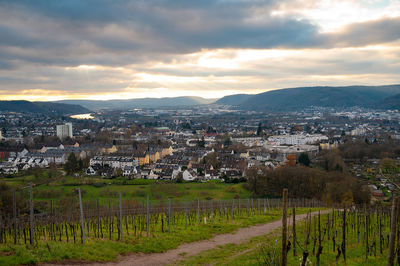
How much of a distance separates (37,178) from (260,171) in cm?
2944

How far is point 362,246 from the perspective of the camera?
1306 centimetres

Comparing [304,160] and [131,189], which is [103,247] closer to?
[131,189]

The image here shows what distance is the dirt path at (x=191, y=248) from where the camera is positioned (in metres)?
11.2

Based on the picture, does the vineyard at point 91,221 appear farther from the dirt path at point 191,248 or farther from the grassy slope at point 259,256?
the grassy slope at point 259,256

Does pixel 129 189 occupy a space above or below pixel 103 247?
below

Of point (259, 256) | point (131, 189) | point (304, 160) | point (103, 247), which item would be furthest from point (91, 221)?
point (304, 160)

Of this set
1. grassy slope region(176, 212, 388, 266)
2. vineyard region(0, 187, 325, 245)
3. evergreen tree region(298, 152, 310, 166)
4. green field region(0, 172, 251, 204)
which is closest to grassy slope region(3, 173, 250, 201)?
green field region(0, 172, 251, 204)

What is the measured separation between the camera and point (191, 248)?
44.2 ft

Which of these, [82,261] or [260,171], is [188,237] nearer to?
[82,261]

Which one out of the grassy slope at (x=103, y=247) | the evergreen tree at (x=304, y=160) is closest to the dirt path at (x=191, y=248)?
the grassy slope at (x=103, y=247)

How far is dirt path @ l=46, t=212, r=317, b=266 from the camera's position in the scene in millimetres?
11189

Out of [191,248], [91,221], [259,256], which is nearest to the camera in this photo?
[259,256]

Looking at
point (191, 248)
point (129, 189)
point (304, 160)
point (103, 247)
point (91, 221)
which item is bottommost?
point (129, 189)

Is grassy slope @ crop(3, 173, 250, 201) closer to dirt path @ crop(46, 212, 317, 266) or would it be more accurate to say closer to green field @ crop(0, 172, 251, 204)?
green field @ crop(0, 172, 251, 204)
